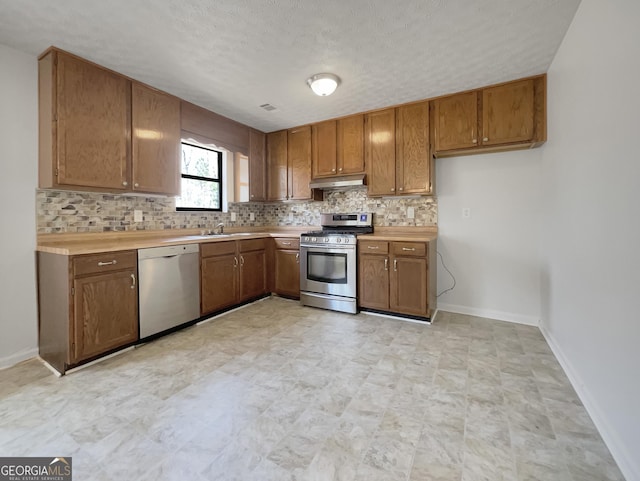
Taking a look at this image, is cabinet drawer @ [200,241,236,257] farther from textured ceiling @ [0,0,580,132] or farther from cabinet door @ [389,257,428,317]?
cabinet door @ [389,257,428,317]

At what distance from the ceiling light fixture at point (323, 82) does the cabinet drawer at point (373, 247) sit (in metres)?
1.61

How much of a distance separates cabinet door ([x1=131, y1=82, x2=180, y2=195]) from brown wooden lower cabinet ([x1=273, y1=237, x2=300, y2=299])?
58.3 inches

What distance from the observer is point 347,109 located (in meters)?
3.57

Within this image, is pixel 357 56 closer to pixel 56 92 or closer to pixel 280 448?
pixel 56 92

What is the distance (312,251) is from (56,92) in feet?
8.96

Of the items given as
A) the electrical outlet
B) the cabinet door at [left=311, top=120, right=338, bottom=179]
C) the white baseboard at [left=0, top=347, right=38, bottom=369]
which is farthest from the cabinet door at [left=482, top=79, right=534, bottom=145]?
the white baseboard at [left=0, top=347, right=38, bottom=369]

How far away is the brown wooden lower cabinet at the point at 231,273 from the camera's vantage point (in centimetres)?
315

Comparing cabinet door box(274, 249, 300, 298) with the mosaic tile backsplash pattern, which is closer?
the mosaic tile backsplash pattern

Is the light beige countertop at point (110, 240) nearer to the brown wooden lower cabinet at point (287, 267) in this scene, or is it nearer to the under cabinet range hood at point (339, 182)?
the brown wooden lower cabinet at point (287, 267)

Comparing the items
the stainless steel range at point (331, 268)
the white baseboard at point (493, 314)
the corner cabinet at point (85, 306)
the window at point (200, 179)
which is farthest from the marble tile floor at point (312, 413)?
the window at point (200, 179)

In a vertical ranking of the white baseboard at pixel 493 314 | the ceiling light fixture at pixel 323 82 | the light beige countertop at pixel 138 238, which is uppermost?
the ceiling light fixture at pixel 323 82

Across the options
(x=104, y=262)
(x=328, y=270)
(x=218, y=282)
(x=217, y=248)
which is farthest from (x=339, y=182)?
(x=104, y=262)

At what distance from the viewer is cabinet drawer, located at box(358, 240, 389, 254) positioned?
3234 millimetres

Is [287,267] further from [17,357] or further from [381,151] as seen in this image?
[17,357]
